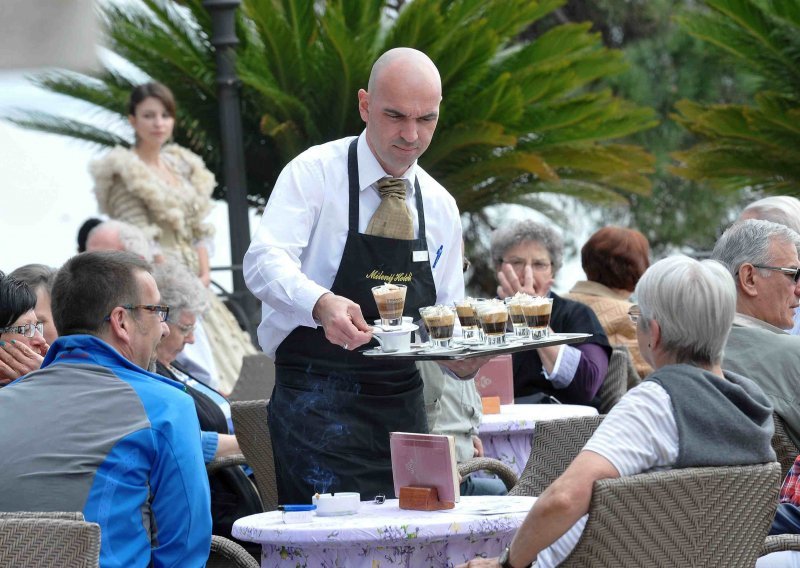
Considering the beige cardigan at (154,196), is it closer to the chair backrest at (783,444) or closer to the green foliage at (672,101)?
the chair backrest at (783,444)

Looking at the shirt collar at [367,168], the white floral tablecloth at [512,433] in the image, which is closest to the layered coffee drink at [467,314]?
the shirt collar at [367,168]

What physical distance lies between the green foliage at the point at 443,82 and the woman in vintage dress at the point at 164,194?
2.36 meters

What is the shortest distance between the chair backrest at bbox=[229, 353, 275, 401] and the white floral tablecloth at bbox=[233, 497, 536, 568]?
109 inches

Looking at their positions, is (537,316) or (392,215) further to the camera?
(392,215)

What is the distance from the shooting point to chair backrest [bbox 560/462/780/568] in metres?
2.58

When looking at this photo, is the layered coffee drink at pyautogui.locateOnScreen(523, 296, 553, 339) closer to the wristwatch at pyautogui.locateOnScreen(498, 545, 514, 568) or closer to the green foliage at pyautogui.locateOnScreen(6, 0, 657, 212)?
the wristwatch at pyautogui.locateOnScreen(498, 545, 514, 568)

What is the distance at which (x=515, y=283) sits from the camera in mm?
6000

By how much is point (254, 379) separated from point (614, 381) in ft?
5.84

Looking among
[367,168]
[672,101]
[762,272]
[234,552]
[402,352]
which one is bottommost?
[234,552]

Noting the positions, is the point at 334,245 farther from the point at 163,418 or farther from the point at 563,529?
the point at 563,529

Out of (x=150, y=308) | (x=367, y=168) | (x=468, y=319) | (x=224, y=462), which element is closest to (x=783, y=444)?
(x=468, y=319)

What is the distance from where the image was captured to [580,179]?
12.3 m

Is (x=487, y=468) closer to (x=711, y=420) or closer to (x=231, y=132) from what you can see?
(x=711, y=420)

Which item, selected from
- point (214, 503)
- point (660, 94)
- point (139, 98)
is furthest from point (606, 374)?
point (660, 94)
